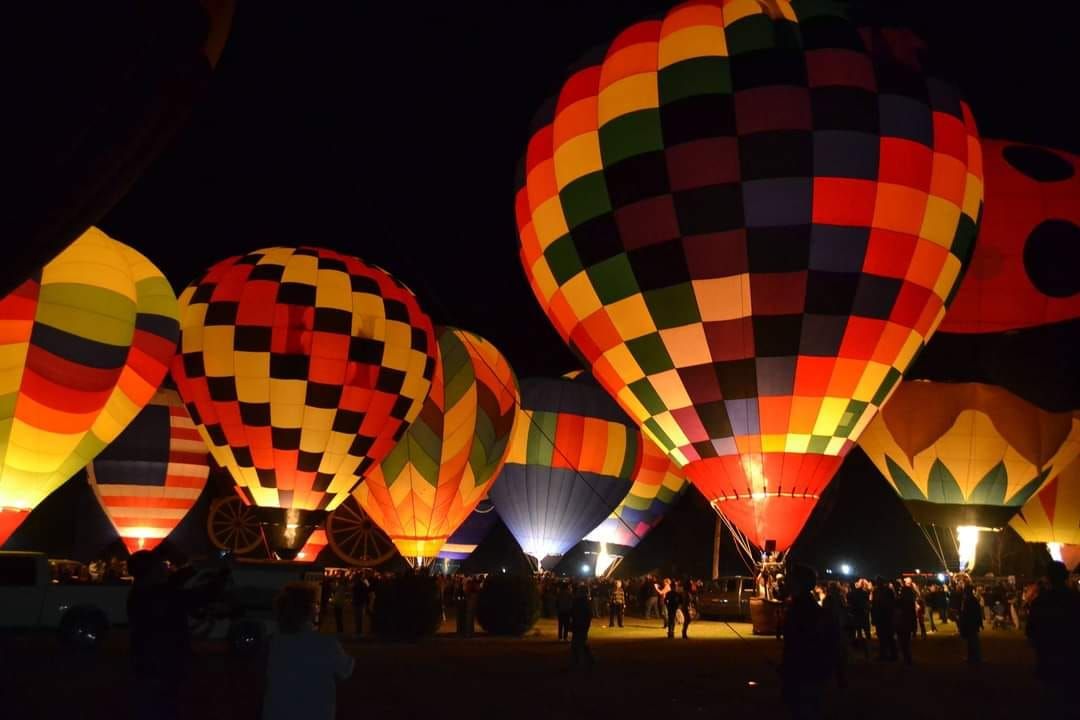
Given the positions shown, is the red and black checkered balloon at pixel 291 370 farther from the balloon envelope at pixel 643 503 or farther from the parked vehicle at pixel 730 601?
the balloon envelope at pixel 643 503

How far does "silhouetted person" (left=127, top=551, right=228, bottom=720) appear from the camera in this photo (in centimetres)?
386

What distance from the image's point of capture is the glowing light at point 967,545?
20.1 meters

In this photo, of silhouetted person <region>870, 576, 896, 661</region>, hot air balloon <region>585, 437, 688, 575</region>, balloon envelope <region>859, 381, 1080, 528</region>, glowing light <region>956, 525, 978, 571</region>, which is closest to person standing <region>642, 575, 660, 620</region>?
hot air balloon <region>585, 437, 688, 575</region>

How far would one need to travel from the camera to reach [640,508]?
26.7 m

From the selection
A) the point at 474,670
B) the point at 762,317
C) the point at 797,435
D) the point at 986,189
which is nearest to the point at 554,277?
the point at 762,317

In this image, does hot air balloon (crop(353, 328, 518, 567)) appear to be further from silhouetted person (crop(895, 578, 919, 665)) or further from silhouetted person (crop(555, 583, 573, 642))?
silhouetted person (crop(895, 578, 919, 665))

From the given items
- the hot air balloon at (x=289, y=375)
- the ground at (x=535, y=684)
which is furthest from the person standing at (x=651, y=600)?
the ground at (x=535, y=684)

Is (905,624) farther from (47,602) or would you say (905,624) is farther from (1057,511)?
(1057,511)

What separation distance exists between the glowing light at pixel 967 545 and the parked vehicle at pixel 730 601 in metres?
4.63

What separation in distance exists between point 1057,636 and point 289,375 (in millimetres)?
12136

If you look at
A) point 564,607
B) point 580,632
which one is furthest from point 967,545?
point 580,632

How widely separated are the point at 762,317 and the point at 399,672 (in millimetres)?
5799

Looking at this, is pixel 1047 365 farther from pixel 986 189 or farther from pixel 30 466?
pixel 30 466

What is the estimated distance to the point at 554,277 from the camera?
1281cm
